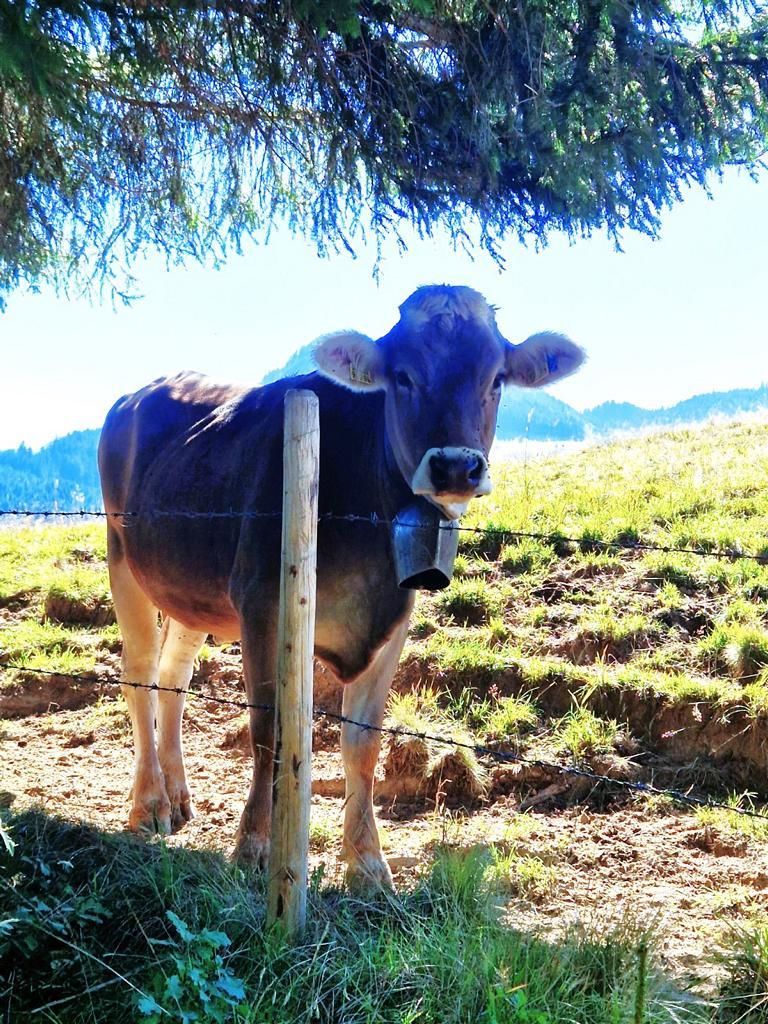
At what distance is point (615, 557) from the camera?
834 centimetres

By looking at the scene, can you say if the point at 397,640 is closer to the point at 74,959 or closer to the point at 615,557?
the point at 74,959

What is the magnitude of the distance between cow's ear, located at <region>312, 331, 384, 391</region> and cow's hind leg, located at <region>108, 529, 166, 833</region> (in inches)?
100

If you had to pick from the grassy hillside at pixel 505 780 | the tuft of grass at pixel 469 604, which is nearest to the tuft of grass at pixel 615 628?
the grassy hillside at pixel 505 780

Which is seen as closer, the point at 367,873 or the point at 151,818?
the point at 367,873

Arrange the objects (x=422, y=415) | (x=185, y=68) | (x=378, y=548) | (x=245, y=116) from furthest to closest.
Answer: (x=245, y=116) < (x=185, y=68) < (x=378, y=548) < (x=422, y=415)

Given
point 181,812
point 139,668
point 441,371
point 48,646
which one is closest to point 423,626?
point 139,668

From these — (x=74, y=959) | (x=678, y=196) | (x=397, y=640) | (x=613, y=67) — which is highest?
(x=613, y=67)

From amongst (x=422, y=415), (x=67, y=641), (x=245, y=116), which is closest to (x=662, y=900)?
(x=422, y=415)

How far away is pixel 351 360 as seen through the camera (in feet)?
15.3

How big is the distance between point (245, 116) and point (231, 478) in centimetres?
236

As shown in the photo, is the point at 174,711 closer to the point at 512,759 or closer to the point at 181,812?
the point at 181,812

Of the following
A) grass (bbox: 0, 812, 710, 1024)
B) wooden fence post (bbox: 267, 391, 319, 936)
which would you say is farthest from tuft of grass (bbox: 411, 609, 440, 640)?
wooden fence post (bbox: 267, 391, 319, 936)

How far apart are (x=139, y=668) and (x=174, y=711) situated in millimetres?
365

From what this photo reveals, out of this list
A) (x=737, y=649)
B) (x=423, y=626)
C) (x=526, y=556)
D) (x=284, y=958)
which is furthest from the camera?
(x=526, y=556)
